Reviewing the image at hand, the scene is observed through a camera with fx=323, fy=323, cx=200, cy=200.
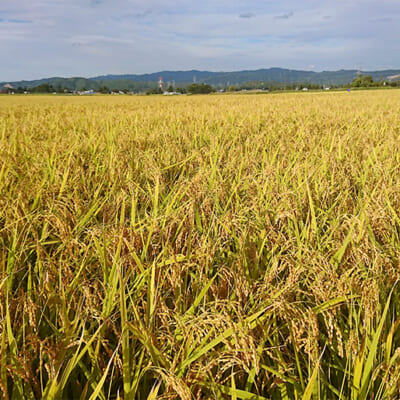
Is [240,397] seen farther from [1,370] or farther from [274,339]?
[1,370]

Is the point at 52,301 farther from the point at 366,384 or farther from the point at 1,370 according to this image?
the point at 366,384

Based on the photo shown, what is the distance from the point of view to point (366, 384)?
758 millimetres

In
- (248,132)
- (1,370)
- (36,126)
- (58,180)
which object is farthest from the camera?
(36,126)

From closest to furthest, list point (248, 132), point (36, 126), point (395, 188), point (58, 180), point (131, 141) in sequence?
point (395, 188) → point (58, 180) → point (131, 141) → point (248, 132) → point (36, 126)

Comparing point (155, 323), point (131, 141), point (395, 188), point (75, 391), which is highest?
point (131, 141)

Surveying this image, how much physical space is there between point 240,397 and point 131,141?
8.82 ft

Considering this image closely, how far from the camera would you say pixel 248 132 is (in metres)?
3.90

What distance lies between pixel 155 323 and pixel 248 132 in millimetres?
3255

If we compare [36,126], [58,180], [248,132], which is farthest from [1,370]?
[36,126]

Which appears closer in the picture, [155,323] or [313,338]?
[313,338]

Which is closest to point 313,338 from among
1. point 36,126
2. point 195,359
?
point 195,359

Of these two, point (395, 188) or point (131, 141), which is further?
point (131, 141)

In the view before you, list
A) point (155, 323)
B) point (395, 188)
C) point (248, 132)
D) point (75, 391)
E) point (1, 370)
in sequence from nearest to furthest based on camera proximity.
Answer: point (1, 370) → point (75, 391) → point (155, 323) → point (395, 188) → point (248, 132)

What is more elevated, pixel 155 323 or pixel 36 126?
pixel 36 126
